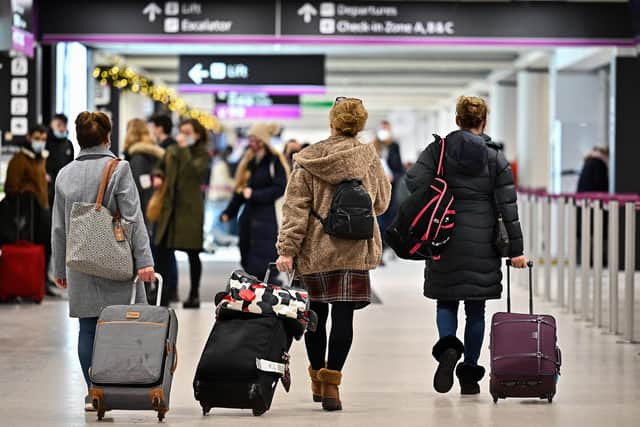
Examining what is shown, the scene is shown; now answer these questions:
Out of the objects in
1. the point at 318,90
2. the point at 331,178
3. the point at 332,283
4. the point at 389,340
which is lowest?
the point at 389,340

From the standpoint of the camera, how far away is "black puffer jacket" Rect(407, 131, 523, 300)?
6355 millimetres

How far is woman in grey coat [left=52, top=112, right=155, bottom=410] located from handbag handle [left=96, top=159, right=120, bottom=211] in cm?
2

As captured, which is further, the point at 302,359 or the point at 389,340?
the point at 389,340

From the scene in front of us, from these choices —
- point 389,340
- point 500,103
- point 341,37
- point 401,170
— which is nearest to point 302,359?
point 389,340

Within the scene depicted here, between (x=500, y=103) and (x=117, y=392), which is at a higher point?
(x=500, y=103)

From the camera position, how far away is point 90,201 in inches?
234

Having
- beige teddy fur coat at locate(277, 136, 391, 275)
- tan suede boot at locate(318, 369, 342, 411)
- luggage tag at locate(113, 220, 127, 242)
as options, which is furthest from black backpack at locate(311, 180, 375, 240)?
luggage tag at locate(113, 220, 127, 242)

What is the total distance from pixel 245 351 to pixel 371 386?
141cm

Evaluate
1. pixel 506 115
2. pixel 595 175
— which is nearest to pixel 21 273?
pixel 595 175

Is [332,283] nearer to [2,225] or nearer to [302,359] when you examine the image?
[302,359]

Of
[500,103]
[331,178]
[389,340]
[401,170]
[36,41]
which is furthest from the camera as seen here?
[500,103]

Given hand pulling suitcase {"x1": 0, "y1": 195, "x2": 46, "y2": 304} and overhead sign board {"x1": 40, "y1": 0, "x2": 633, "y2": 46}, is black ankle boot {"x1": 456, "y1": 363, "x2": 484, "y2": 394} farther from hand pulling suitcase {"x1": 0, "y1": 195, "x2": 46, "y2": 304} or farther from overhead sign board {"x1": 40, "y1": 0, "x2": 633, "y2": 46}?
overhead sign board {"x1": 40, "y1": 0, "x2": 633, "y2": 46}

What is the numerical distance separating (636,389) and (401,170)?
1088 centimetres

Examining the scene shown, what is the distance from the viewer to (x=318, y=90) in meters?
18.2
